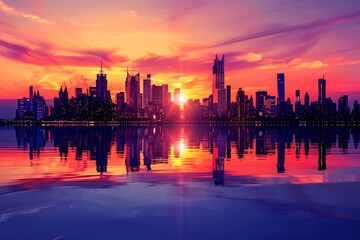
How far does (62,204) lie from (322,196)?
513 inches

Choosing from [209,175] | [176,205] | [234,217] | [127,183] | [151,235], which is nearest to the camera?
[151,235]

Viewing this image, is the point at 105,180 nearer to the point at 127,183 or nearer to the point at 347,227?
the point at 127,183

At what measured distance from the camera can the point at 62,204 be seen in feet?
65.9

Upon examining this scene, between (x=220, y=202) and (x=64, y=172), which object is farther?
(x=64, y=172)

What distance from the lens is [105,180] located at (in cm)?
2772

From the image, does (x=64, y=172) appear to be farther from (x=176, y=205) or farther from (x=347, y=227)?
(x=347, y=227)

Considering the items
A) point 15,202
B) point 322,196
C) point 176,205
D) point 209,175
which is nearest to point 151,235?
point 176,205

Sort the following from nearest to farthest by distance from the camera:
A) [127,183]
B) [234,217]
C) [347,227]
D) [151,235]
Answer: [151,235]
[347,227]
[234,217]
[127,183]

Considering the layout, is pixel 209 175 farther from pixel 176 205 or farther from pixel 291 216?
pixel 291 216

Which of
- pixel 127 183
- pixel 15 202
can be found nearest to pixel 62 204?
pixel 15 202

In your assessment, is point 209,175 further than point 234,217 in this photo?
Yes

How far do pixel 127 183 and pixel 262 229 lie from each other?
12.7 meters

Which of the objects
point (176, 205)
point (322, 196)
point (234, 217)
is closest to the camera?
point (234, 217)

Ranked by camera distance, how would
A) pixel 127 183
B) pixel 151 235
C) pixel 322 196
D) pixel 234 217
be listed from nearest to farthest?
pixel 151 235 → pixel 234 217 → pixel 322 196 → pixel 127 183
